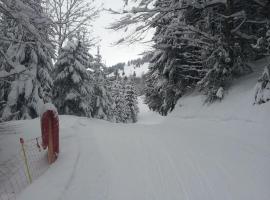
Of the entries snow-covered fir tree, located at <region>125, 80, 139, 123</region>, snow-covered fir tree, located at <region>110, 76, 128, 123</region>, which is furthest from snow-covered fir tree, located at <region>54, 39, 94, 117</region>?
snow-covered fir tree, located at <region>125, 80, 139, 123</region>

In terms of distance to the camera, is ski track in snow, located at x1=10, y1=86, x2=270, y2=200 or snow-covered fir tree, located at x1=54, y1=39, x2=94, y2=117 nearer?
ski track in snow, located at x1=10, y1=86, x2=270, y2=200

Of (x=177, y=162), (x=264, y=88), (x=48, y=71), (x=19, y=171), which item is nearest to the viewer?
(x=177, y=162)

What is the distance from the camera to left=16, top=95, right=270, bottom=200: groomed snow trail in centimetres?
566

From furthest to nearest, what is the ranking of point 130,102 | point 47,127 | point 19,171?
1. point 130,102
2. point 47,127
3. point 19,171

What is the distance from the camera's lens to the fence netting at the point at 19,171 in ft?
21.8

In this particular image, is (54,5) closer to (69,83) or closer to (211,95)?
(69,83)

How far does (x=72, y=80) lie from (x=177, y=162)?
58.7 feet

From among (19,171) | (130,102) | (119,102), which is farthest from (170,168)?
(130,102)

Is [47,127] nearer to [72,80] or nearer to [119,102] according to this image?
[72,80]

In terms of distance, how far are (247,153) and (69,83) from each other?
63.6ft

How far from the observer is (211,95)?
12414mm

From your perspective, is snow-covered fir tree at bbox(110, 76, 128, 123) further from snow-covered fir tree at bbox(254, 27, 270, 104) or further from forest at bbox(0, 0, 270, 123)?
snow-covered fir tree at bbox(254, 27, 270, 104)

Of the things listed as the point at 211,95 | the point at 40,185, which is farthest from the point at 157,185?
the point at 211,95

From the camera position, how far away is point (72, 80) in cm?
2403
